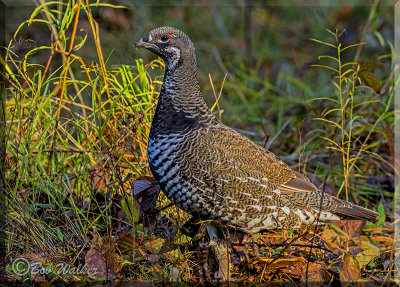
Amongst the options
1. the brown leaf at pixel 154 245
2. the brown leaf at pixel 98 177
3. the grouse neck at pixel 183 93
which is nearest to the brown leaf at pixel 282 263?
the brown leaf at pixel 154 245

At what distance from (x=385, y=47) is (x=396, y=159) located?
201cm

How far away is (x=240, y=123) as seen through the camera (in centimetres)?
582

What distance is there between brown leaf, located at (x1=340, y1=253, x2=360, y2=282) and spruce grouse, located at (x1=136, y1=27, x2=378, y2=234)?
391mm

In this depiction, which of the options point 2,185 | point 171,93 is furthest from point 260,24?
point 2,185

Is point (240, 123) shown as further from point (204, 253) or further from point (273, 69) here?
point (204, 253)

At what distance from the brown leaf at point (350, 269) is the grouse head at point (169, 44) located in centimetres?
163

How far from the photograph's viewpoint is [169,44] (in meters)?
3.33

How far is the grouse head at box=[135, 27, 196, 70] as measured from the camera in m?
3.34

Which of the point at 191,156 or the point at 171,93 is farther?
the point at 171,93

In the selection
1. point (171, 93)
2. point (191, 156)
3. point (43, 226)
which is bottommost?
point (43, 226)

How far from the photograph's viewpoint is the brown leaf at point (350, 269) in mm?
2951

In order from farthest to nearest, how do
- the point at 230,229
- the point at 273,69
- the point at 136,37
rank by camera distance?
the point at 273,69 < the point at 136,37 < the point at 230,229

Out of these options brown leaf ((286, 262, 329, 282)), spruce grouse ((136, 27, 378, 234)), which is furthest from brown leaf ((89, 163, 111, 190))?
brown leaf ((286, 262, 329, 282))

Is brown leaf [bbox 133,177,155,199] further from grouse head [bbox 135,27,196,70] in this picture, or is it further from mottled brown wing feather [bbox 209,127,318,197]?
grouse head [bbox 135,27,196,70]
